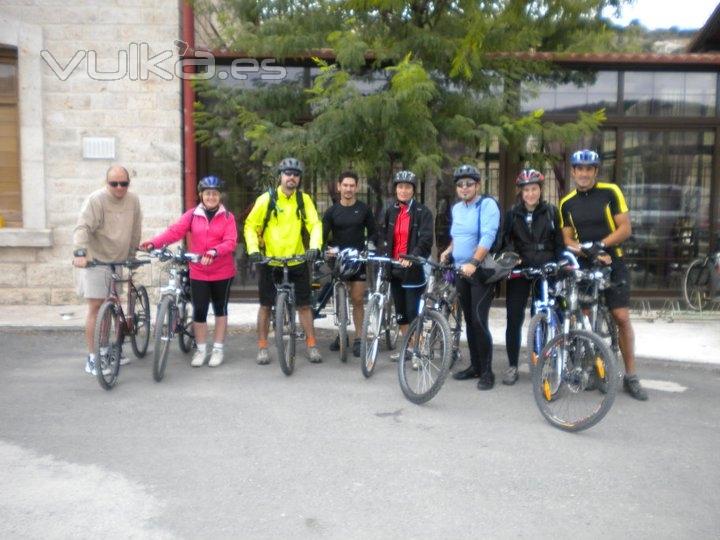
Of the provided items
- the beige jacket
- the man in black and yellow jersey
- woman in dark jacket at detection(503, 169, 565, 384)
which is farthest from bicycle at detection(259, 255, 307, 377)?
the man in black and yellow jersey

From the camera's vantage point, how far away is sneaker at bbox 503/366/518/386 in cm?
621

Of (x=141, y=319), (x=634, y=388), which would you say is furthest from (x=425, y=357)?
(x=141, y=319)

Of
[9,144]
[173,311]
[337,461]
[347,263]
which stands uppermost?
[9,144]

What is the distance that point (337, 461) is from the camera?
4387mm

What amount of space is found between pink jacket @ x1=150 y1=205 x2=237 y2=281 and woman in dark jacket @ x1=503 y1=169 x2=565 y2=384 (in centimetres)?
259

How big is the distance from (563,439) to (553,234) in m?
1.91

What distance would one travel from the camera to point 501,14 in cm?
727

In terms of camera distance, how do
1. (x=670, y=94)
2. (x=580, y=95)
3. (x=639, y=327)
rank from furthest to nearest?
(x=670, y=94), (x=580, y=95), (x=639, y=327)

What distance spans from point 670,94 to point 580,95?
53.4 inches

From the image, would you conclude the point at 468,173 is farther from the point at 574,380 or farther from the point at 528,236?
the point at 574,380

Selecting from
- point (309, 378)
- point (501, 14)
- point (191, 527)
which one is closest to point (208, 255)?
point (309, 378)

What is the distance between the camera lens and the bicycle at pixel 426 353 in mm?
5438

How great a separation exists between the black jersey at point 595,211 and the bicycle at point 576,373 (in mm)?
481

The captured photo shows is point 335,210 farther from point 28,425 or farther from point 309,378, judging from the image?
point 28,425
